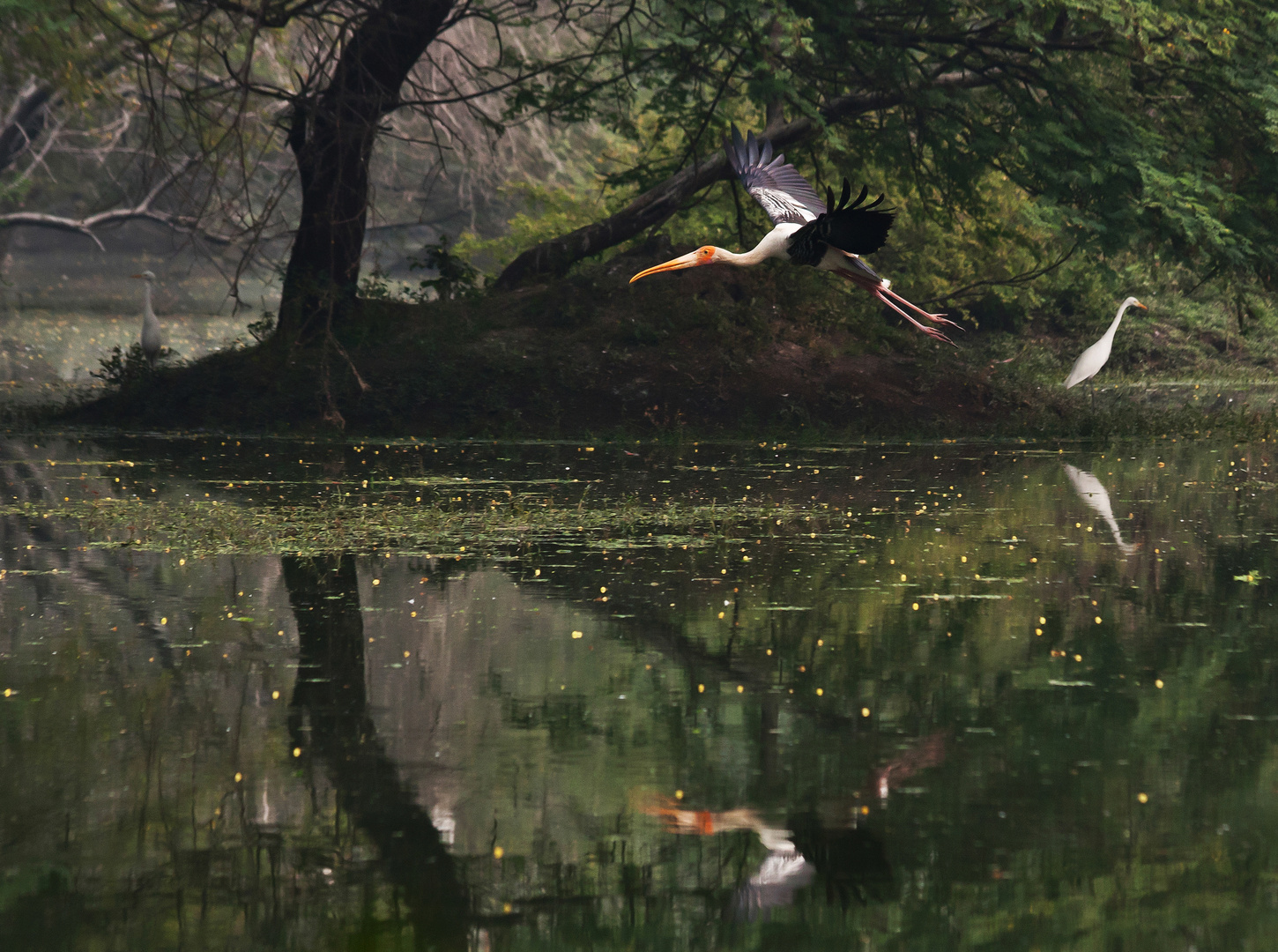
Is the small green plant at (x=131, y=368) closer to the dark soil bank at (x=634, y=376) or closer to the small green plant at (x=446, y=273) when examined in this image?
the dark soil bank at (x=634, y=376)

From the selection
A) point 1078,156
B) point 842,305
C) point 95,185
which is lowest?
point 842,305

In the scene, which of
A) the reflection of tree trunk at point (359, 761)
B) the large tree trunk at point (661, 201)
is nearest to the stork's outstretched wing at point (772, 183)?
the reflection of tree trunk at point (359, 761)

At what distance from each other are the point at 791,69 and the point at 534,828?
15353mm

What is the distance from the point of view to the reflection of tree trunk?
A: 4.66m

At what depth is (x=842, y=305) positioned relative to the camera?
2217cm

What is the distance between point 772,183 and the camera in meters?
14.0

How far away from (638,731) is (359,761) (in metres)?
1.11

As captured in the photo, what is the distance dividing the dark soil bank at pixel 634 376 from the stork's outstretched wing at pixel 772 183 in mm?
5502

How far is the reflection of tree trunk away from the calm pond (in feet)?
0.08

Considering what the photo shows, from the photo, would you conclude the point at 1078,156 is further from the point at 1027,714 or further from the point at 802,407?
the point at 1027,714

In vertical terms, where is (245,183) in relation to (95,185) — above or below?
below

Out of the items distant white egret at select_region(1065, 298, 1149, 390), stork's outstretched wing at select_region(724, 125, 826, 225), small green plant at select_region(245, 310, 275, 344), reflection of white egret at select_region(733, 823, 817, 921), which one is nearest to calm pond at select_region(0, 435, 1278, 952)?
reflection of white egret at select_region(733, 823, 817, 921)

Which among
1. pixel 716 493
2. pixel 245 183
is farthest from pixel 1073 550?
pixel 245 183

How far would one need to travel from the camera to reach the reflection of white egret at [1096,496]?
1099 cm
